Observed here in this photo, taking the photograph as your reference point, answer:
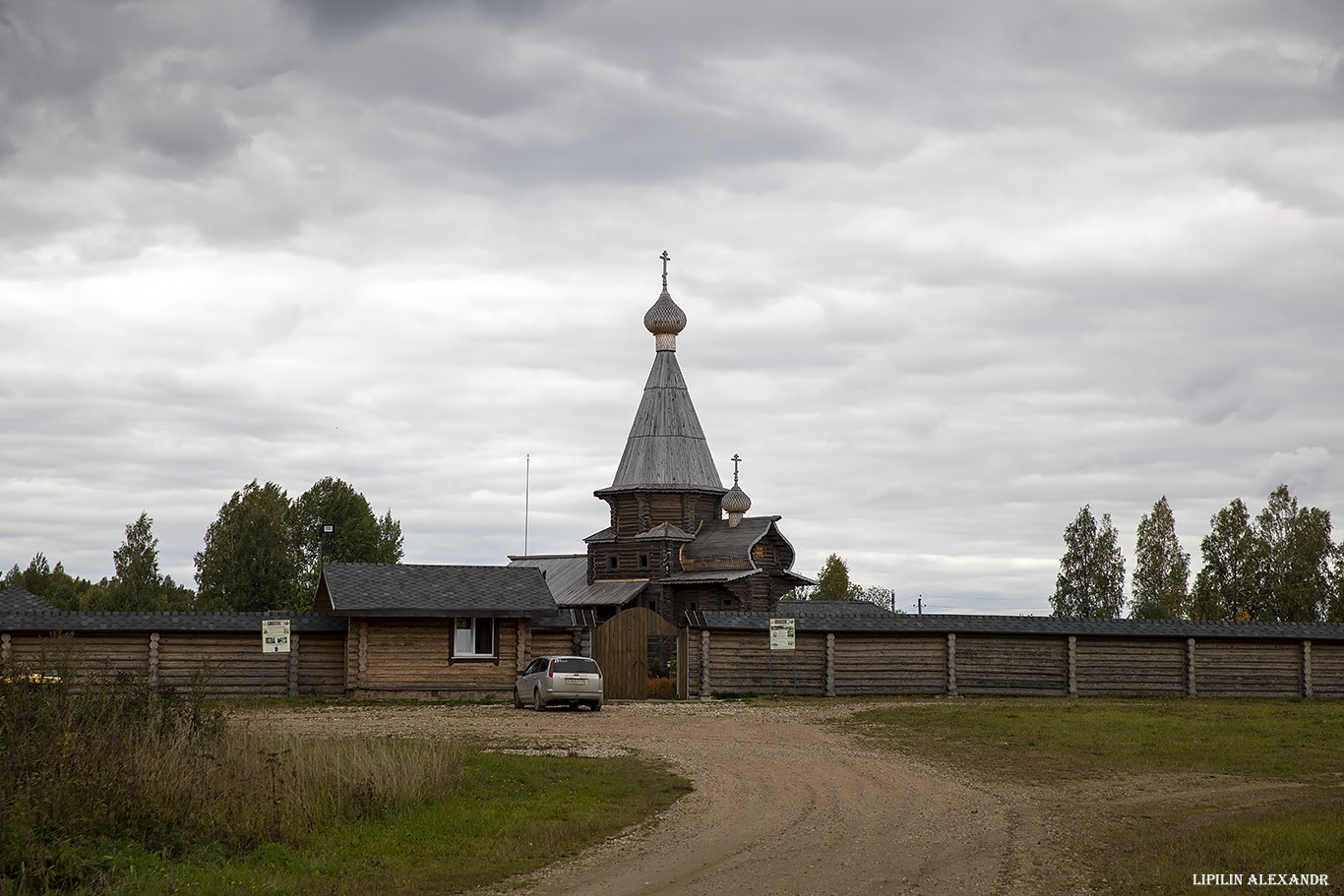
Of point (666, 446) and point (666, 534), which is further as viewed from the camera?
point (666, 446)

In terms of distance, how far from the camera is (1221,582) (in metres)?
66.4

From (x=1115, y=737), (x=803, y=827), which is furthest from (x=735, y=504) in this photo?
(x=803, y=827)

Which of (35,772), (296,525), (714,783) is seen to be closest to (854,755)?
(714,783)

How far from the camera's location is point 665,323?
5847 cm

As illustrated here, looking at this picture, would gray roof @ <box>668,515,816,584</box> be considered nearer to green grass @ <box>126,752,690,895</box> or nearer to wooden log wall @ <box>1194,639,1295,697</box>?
wooden log wall @ <box>1194,639,1295,697</box>

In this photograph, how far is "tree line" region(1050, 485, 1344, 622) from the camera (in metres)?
64.7

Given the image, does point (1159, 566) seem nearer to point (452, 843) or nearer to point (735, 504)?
point (735, 504)

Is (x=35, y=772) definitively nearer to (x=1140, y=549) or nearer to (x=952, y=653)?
(x=952, y=653)

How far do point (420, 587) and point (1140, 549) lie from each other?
47.9 m

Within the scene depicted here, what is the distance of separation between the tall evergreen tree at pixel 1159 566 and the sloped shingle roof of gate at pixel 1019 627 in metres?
29.1

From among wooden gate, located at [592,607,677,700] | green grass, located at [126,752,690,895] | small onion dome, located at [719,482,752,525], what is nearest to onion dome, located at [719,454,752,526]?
small onion dome, located at [719,482,752,525]

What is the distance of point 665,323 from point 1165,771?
41.0m

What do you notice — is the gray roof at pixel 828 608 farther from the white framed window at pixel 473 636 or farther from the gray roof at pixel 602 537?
the white framed window at pixel 473 636

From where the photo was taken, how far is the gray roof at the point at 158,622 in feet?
107
